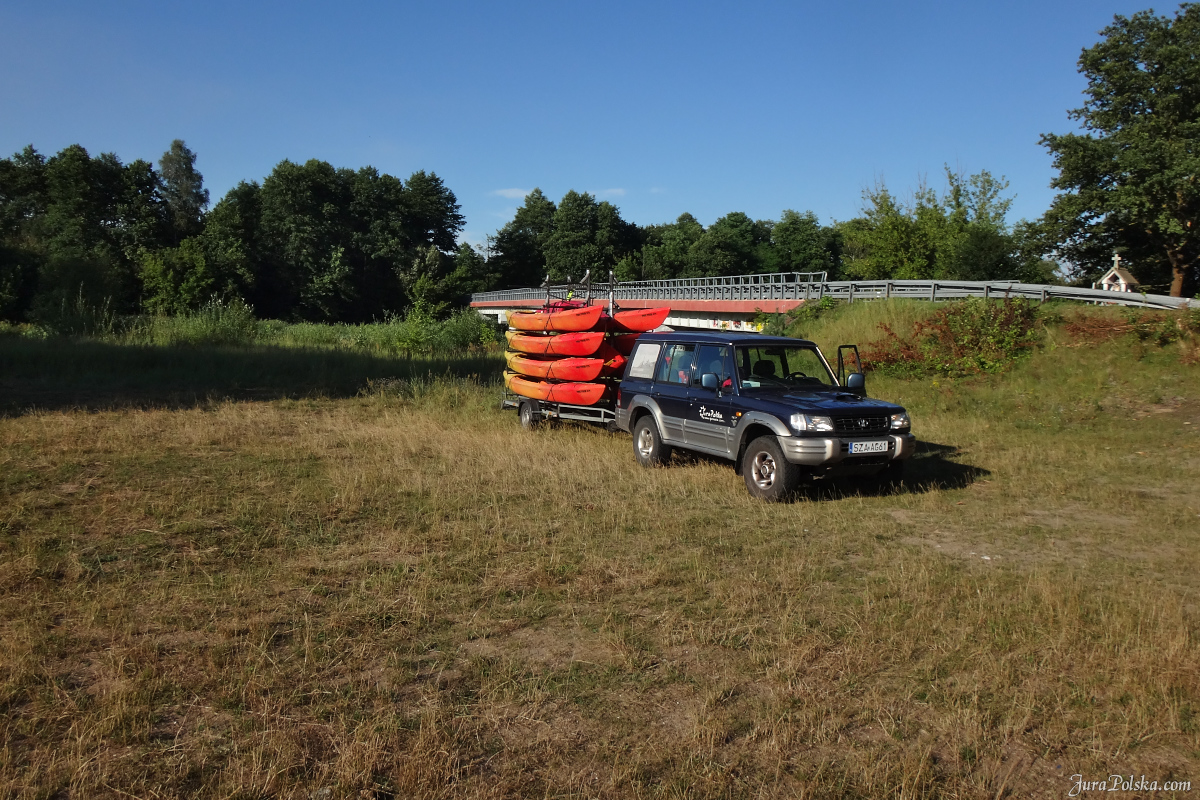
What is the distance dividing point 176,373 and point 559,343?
12.2 metres

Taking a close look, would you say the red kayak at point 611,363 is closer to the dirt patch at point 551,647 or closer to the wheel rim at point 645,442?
the wheel rim at point 645,442

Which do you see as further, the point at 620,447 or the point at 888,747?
the point at 620,447

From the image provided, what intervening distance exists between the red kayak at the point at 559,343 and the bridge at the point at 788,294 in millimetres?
1600

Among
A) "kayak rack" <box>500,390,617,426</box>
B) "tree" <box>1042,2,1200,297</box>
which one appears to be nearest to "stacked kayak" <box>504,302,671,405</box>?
"kayak rack" <box>500,390,617,426</box>

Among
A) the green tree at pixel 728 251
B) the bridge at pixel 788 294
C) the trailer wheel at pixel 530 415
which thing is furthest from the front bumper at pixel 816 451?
the green tree at pixel 728 251

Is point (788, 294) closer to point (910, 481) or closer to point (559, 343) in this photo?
point (559, 343)

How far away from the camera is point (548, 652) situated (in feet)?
16.9

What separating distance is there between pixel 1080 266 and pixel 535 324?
33.7m

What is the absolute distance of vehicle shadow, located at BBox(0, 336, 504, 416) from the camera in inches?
679

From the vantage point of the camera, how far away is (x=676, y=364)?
11.5 metres

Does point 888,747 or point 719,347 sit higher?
point 719,347

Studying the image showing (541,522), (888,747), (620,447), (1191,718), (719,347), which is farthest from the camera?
(620,447)

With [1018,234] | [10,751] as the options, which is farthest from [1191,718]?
[1018,234]

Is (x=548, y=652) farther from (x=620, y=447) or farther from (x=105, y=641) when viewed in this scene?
(x=620, y=447)
